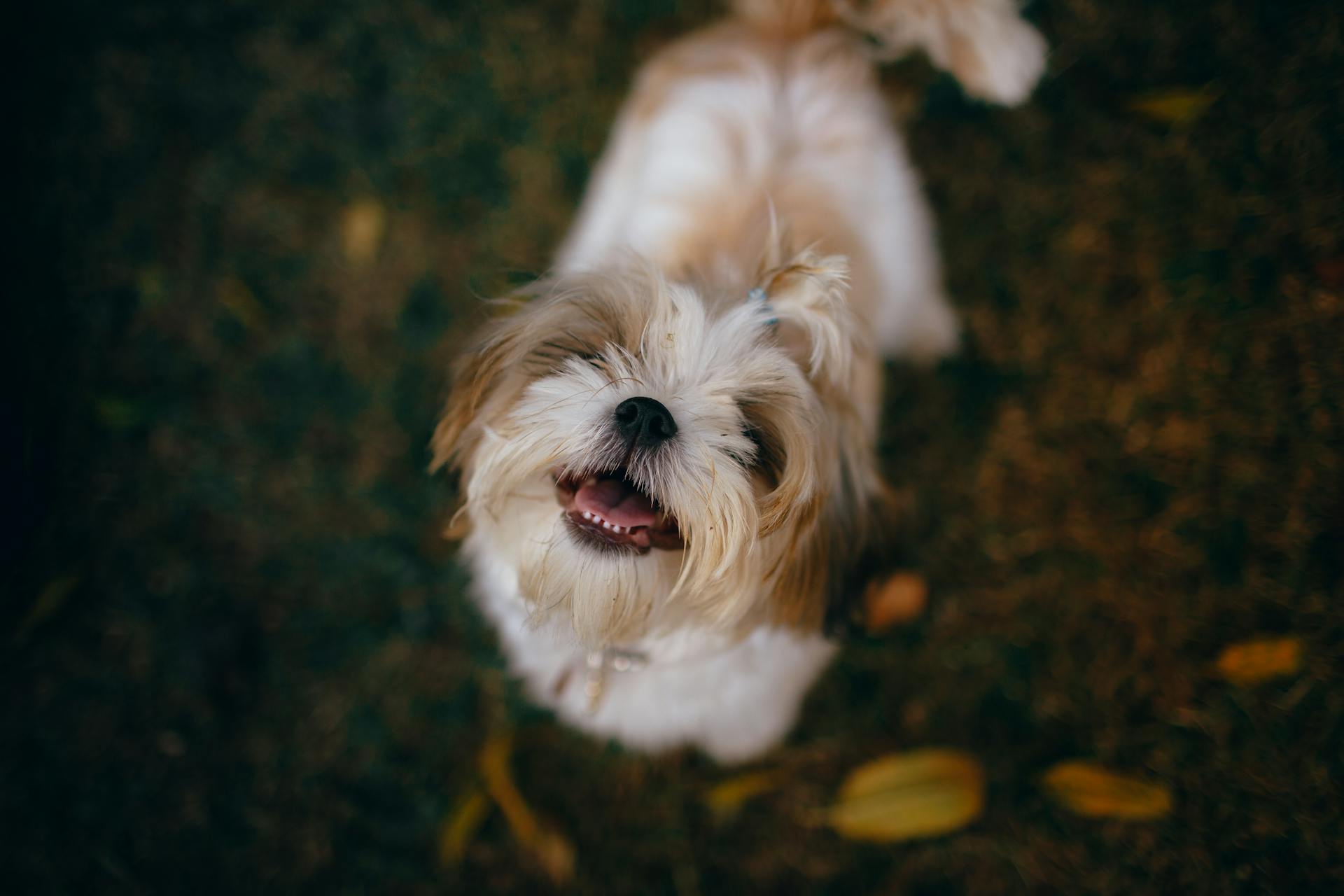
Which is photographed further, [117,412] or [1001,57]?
[117,412]

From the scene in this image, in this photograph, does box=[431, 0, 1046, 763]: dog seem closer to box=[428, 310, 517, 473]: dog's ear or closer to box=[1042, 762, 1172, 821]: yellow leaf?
box=[428, 310, 517, 473]: dog's ear

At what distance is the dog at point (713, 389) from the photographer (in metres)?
1.40

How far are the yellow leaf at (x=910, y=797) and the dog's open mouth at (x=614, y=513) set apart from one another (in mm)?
1419

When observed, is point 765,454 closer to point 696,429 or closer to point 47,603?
point 696,429

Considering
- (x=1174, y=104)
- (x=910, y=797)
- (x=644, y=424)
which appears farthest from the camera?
(x=1174, y=104)

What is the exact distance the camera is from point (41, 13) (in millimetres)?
2988

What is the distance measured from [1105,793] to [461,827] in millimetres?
2101

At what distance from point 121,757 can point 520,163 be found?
2.57 metres

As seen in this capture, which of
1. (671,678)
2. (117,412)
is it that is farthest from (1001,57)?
(117,412)

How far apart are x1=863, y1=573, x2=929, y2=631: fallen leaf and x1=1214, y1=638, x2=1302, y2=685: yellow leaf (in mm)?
965

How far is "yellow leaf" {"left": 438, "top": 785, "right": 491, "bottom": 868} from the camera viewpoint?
8.15 feet

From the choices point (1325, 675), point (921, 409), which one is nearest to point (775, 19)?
point (921, 409)

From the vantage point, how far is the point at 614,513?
1555 millimetres

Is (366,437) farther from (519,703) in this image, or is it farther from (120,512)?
(519,703)
